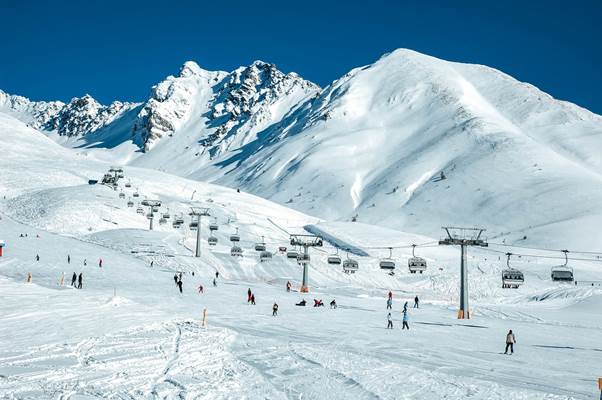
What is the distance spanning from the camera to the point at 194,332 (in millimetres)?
27469

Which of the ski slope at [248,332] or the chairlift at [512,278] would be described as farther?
the chairlift at [512,278]

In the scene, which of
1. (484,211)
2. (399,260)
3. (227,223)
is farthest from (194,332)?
(484,211)

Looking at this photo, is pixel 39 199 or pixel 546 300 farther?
pixel 39 199

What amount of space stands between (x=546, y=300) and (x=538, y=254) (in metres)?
44.3

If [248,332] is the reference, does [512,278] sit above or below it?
above

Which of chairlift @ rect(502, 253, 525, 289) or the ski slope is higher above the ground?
chairlift @ rect(502, 253, 525, 289)

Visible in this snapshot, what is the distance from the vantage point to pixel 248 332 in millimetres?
29188

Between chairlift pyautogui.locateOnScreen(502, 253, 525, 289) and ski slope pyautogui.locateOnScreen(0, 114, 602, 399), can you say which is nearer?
ski slope pyautogui.locateOnScreen(0, 114, 602, 399)

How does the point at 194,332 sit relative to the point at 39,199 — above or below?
below

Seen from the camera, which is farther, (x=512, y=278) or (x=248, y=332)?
(x=512, y=278)

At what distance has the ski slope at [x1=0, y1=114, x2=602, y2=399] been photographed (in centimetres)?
1762

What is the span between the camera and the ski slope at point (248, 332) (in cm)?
1762

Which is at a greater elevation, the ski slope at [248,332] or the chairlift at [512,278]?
the chairlift at [512,278]

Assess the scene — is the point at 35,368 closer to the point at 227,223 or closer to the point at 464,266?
the point at 464,266
